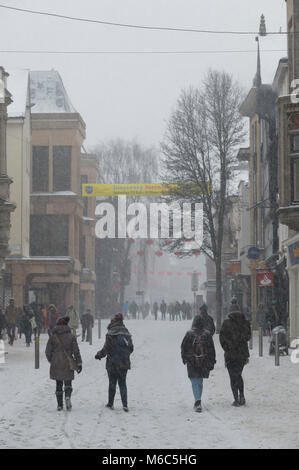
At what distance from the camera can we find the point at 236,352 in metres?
15.7

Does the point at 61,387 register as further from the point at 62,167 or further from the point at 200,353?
the point at 62,167

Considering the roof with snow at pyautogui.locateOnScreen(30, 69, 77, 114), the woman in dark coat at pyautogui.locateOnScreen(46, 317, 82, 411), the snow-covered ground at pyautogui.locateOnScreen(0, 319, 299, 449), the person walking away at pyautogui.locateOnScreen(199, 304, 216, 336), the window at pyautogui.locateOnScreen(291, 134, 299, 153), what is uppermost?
the roof with snow at pyautogui.locateOnScreen(30, 69, 77, 114)

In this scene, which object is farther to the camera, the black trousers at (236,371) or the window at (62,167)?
the window at (62,167)

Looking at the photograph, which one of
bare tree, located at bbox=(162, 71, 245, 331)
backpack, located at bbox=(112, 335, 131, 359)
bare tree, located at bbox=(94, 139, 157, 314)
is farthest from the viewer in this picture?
bare tree, located at bbox=(94, 139, 157, 314)

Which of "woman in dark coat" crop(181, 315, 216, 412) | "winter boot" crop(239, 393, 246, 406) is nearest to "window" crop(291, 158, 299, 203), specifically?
"winter boot" crop(239, 393, 246, 406)

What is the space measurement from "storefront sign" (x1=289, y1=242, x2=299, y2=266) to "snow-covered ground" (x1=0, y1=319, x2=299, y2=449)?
786cm

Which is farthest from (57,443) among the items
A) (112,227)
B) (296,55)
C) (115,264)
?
(115,264)

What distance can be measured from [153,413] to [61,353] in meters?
1.71

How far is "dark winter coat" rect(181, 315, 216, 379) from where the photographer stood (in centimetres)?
1518

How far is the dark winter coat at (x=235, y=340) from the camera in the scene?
1573 cm

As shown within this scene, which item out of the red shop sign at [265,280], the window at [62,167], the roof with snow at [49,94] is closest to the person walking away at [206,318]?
the red shop sign at [265,280]

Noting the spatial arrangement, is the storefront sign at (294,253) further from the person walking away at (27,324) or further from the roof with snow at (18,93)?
the roof with snow at (18,93)

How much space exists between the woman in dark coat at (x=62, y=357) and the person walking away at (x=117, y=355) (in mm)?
420

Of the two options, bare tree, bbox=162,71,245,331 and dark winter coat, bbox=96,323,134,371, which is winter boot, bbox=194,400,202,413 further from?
bare tree, bbox=162,71,245,331
